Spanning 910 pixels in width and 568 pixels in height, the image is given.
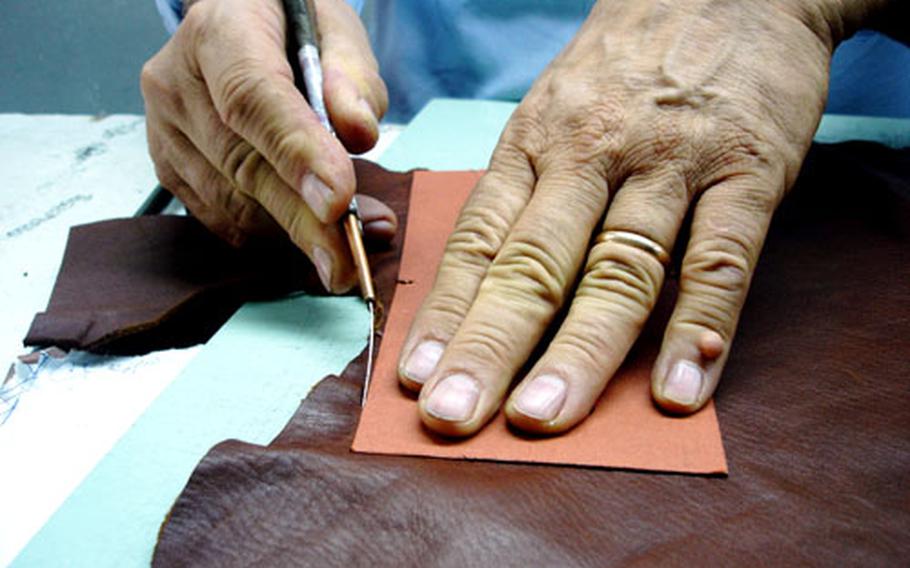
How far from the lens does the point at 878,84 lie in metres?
1.71

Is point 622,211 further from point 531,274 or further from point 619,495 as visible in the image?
point 619,495

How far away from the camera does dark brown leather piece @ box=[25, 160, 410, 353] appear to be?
102cm

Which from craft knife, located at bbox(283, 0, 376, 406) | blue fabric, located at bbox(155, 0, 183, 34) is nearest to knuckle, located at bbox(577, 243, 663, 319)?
craft knife, located at bbox(283, 0, 376, 406)

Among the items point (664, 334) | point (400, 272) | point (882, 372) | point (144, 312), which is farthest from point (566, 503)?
point (144, 312)

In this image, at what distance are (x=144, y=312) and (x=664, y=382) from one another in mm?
723

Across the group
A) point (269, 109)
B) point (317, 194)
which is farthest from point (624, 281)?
point (269, 109)

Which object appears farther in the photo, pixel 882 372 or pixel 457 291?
pixel 457 291

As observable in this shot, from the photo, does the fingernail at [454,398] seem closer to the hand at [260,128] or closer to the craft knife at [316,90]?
the craft knife at [316,90]

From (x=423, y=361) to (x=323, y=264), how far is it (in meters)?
0.27

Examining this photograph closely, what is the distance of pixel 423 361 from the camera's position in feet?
2.77

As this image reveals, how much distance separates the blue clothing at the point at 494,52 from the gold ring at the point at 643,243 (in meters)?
1.01

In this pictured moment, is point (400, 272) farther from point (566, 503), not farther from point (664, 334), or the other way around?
point (566, 503)

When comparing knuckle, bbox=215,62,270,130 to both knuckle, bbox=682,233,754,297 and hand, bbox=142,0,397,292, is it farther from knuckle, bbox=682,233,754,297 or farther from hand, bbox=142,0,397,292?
knuckle, bbox=682,233,754,297

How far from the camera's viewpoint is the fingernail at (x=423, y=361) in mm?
831
